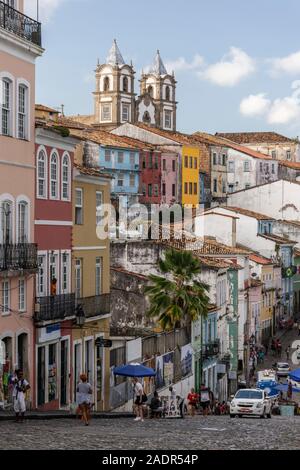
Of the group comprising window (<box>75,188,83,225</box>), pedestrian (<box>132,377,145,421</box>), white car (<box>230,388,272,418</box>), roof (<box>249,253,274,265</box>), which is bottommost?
white car (<box>230,388,272,418</box>)

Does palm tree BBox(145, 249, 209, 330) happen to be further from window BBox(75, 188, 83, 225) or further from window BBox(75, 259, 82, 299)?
window BBox(75, 188, 83, 225)

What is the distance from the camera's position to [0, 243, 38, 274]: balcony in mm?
35375

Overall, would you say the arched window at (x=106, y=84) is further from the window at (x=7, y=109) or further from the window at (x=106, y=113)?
the window at (x=7, y=109)

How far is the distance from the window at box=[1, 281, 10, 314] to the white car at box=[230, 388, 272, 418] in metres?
9.89

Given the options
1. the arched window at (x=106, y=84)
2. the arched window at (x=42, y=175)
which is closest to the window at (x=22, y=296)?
the arched window at (x=42, y=175)

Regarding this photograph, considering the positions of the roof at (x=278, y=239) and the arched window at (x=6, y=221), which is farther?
the roof at (x=278, y=239)

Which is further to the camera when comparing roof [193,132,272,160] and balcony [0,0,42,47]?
roof [193,132,272,160]

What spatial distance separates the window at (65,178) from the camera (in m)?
41.2

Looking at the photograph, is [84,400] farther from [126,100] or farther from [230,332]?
[126,100]

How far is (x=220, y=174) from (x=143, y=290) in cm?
8134

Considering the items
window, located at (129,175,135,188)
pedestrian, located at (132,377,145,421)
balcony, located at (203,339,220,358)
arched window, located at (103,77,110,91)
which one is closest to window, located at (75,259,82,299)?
pedestrian, located at (132,377,145,421)

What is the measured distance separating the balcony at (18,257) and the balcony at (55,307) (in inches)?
65.8

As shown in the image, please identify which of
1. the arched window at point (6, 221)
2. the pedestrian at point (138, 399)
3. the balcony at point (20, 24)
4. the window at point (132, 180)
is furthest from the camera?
the window at point (132, 180)

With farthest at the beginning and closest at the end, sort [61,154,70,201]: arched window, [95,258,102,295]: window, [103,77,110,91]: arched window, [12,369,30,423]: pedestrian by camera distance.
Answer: [103,77,110,91]: arched window < [95,258,102,295]: window < [61,154,70,201]: arched window < [12,369,30,423]: pedestrian
